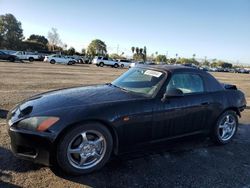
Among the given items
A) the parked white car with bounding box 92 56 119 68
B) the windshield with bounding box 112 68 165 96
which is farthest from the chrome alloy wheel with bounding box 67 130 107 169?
the parked white car with bounding box 92 56 119 68

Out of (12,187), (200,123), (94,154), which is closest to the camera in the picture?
(12,187)

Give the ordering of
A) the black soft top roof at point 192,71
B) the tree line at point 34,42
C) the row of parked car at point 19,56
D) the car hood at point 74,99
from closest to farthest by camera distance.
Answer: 1. the car hood at point 74,99
2. the black soft top roof at point 192,71
3. the row of parked car at point 19,56
4. the tree line at point 34,42

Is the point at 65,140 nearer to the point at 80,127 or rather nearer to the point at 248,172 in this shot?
the point at 80,127

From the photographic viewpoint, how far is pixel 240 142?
580cm

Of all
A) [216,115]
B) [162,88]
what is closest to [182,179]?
[162,88]

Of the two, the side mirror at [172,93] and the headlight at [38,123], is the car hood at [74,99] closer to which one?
the headlight at [38,123]

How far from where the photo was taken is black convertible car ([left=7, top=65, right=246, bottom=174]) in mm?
3664

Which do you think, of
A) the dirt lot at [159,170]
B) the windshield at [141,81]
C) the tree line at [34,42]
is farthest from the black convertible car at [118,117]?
the tree line at [34,42]

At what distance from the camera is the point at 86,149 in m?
3.95

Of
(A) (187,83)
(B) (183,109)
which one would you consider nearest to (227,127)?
(A) (187,83)

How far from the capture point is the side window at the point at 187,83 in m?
4.86

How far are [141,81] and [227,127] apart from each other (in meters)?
2.10

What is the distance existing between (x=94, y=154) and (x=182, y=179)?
125cm

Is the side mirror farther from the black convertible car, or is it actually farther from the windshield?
the windshield
